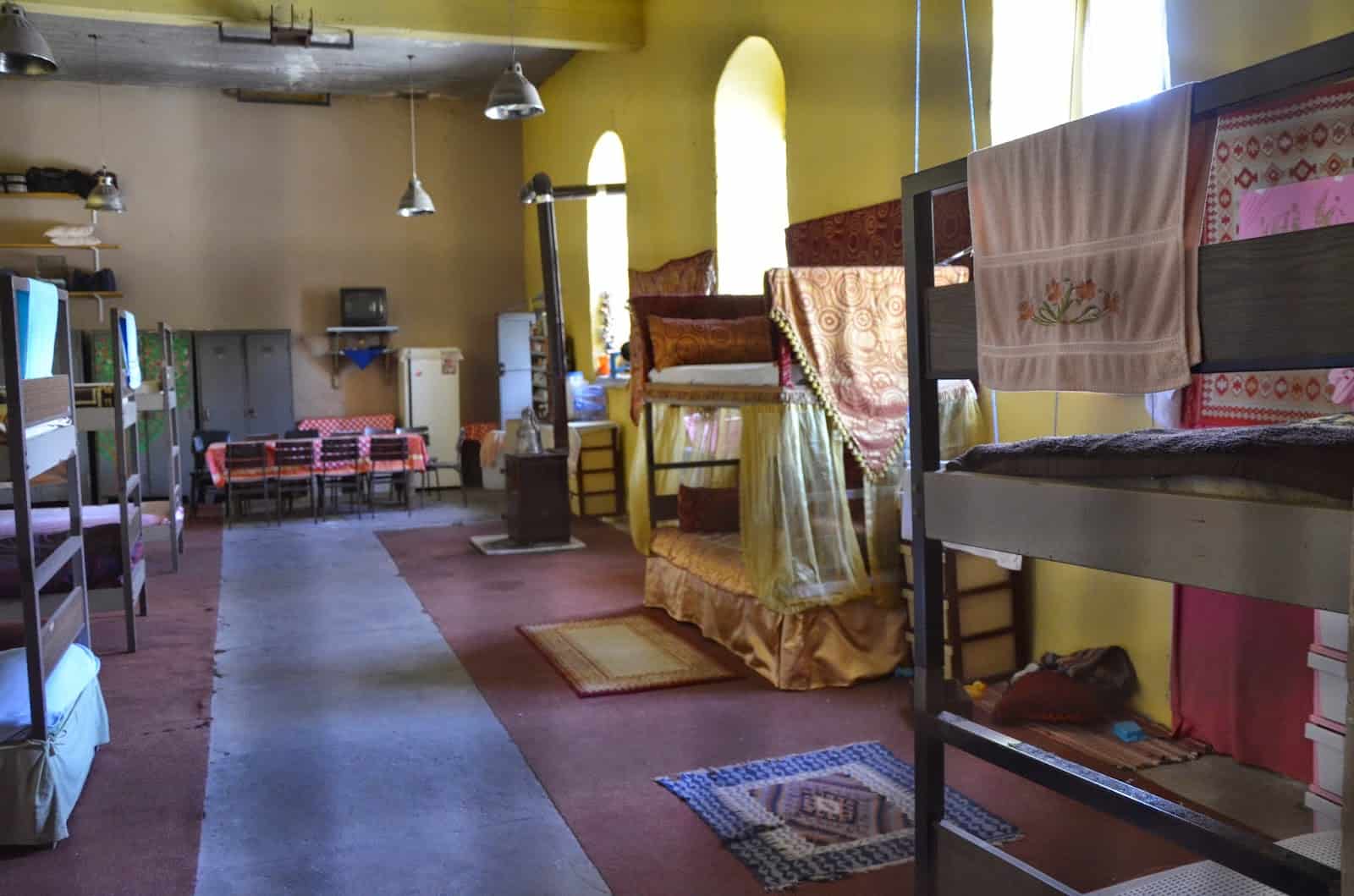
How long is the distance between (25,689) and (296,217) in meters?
9.53

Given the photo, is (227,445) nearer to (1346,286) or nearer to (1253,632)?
(1253,632)

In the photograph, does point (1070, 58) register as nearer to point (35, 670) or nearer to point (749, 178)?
point (749, 178)

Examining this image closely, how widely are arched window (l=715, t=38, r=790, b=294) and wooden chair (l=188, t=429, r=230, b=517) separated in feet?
19.3

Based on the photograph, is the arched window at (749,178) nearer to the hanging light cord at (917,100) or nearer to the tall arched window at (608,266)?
the hanging light cord at (917,100)

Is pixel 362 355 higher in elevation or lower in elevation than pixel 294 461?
higher

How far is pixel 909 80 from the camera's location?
553 cm

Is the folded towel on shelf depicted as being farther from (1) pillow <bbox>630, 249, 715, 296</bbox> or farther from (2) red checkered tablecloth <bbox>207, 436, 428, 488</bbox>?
(1) pillow <bbox>630, 249, 715, 296</bbox>

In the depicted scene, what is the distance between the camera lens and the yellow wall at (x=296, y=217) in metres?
11.5

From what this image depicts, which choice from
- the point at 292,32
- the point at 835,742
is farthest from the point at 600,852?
the point at 292,32

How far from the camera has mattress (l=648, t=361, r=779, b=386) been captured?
16.3ft

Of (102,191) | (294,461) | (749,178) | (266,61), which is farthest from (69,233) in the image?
(749,178)

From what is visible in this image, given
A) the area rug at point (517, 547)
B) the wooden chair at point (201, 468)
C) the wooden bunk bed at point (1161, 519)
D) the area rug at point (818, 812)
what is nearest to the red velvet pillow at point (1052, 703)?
the area rug at point (818, 812)

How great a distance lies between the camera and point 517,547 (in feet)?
27.6

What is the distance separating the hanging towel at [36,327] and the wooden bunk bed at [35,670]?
11mm
